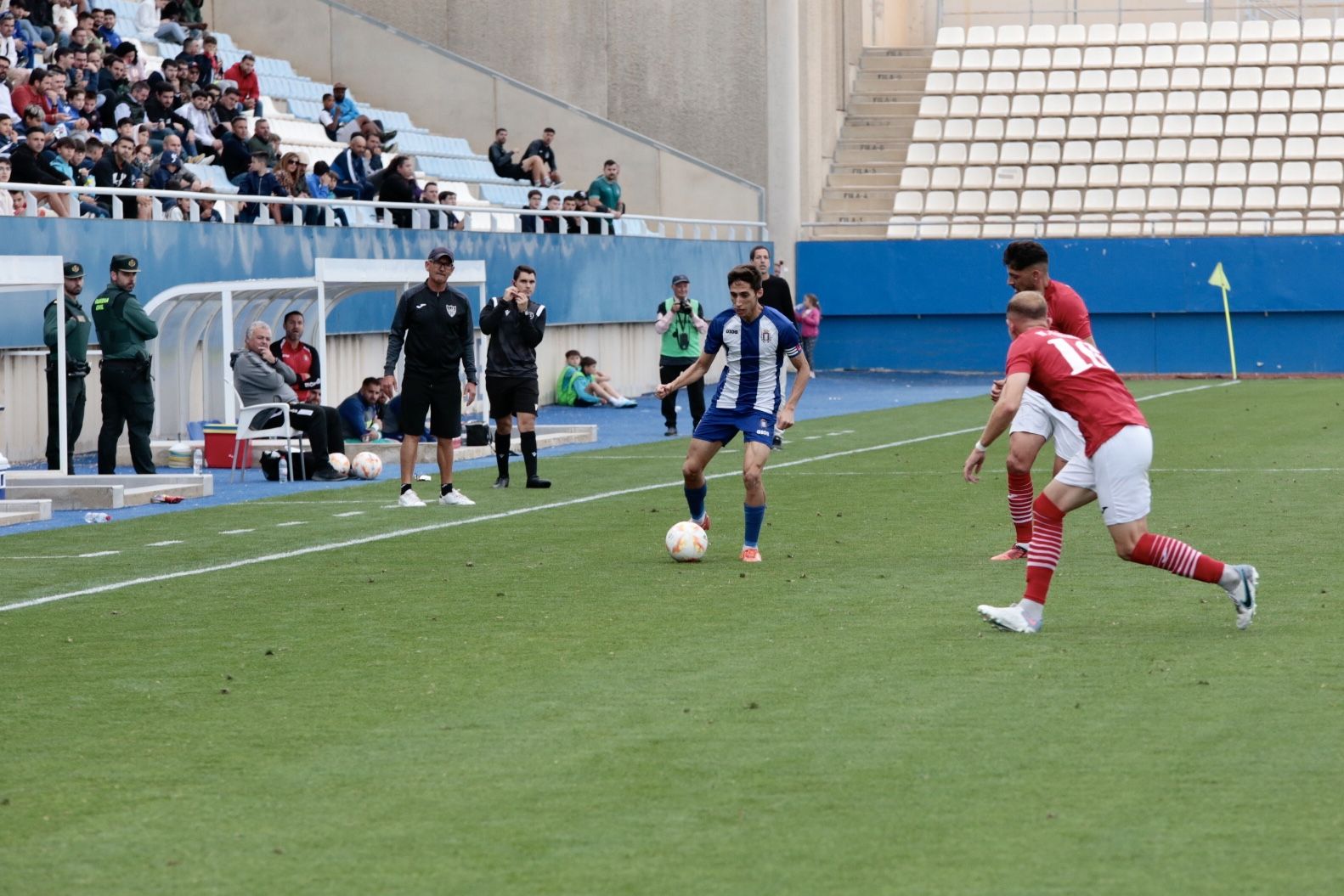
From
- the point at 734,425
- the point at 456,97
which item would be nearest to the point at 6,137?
the point at 734,425

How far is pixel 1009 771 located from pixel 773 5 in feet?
129

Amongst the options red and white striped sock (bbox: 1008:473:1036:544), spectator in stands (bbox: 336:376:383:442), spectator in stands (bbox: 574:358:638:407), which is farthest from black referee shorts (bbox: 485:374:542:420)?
spectator in stands (bbox: 574:358:638:407)

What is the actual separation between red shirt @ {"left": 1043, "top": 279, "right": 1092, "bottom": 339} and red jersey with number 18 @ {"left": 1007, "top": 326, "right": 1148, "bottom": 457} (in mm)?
2816

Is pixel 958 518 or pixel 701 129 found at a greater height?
pixel 701 129

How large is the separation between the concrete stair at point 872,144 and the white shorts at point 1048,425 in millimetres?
33031

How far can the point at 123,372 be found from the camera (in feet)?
64.1

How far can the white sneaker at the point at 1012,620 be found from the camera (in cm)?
972

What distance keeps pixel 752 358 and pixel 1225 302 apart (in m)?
31.9

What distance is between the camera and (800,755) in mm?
7164

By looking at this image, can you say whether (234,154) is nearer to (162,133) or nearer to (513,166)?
(162,133)

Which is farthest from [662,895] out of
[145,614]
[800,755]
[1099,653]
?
[145,614]

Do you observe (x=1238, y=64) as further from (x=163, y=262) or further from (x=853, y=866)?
(x=853, y=866)

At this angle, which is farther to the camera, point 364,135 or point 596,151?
point 596,151

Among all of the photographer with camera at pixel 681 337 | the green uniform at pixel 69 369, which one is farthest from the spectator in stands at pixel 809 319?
the green uniform at pixel 69 369
